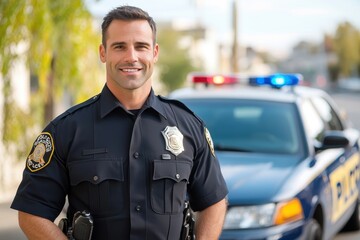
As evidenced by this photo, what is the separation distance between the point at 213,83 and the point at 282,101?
92 centimetres

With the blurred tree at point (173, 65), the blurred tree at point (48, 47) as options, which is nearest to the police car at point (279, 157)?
the blurred tree at point (48, 47)

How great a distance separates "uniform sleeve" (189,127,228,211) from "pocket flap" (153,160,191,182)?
0.35ft

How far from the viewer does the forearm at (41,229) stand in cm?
237

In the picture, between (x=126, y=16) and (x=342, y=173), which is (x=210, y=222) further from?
(x=342, y=173)

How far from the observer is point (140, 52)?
2457 mm

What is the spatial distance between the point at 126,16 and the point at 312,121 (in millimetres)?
3762

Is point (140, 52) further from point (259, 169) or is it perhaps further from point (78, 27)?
point (78, 27)

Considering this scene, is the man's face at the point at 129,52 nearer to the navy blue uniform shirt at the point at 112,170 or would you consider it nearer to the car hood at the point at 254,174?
the navy blue uniform shirt at the point at 112,170

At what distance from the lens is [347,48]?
328ft

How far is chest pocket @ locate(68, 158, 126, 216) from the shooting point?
2.38 metres

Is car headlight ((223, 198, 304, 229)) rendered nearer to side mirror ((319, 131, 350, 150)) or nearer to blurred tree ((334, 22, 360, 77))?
side mirror ((319, 131, 350, 150))

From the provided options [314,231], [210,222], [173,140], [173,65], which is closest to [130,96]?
[173,140]

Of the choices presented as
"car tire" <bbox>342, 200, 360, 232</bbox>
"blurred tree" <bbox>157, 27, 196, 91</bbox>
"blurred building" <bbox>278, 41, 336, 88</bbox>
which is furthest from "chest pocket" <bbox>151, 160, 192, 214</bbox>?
"blurred building" <bbox>278, 41, 336, 88</bbox>

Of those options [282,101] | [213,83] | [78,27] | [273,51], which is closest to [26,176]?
[282,101]
